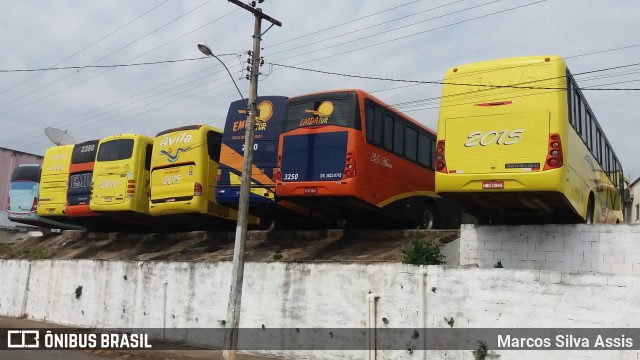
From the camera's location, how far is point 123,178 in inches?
778

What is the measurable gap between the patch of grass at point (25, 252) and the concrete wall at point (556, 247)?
63.3 feet

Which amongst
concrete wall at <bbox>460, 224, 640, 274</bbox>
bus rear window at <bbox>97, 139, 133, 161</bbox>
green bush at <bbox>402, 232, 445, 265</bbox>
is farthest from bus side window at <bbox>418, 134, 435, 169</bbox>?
bus rear window at <bbox>97, 139, 133, 161</bbox>

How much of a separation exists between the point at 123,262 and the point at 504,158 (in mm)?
12458

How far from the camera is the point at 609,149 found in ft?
50.0

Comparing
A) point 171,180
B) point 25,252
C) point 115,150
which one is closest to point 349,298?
point 171,180

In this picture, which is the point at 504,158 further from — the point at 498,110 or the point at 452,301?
the point at 452,301

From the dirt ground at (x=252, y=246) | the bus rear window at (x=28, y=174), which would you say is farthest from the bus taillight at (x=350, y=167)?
the bus rear window at (x=28, y=174)

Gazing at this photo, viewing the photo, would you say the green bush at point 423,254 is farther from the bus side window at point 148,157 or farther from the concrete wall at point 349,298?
the bus side window at point 148,157

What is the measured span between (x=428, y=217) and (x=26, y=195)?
20.0m

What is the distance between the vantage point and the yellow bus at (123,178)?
19.6 meters

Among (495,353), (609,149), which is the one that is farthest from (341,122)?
(609,149)

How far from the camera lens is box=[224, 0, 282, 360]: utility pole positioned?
36.9 ft

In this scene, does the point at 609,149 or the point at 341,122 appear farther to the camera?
the point at 609,149

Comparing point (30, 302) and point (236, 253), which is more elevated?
point (236, 253)
